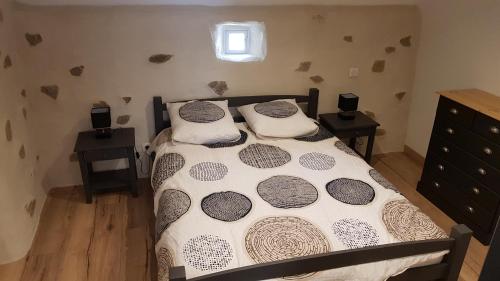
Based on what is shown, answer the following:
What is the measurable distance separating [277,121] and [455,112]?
131cm

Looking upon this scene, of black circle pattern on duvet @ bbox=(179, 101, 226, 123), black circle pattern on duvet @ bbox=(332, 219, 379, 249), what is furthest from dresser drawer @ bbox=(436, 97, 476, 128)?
black circle pattern on duvet @ bbox=(179, 101, 226, 123)

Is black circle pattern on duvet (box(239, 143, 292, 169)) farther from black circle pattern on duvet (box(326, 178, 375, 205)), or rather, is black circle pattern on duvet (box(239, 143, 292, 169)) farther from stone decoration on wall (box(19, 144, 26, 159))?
stone decoration on wall (box(19, 144, 26, 159))

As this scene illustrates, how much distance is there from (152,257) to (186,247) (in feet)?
2.77

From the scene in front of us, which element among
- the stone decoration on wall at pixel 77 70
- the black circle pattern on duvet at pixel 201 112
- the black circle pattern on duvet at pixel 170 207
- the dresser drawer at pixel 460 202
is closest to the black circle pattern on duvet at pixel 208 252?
the black circle pattern on duvet at pixel 170 207

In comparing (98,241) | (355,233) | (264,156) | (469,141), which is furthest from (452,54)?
(98,241)

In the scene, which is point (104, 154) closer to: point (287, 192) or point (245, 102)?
point (245, 102)

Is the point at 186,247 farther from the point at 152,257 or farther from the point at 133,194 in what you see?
the point at 133,194

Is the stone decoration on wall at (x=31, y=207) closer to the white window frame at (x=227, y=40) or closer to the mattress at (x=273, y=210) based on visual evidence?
the mattress at (x=273, y=210)

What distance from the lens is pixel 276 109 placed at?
123 inches

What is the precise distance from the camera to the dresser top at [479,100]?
2580mm

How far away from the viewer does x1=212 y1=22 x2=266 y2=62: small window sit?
10.5ft

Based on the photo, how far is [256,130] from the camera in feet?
9.80

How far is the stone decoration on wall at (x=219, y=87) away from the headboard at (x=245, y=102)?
2.9 inches

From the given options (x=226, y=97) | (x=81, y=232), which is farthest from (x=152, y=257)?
(x=226, y=97)
